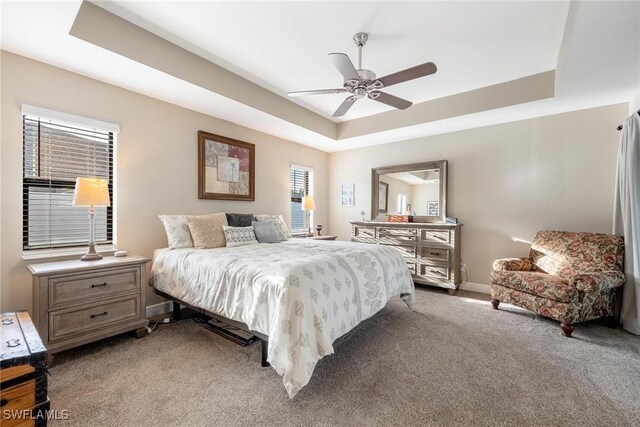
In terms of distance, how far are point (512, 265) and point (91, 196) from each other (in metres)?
4.62

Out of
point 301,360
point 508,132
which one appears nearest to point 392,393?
point 301,360

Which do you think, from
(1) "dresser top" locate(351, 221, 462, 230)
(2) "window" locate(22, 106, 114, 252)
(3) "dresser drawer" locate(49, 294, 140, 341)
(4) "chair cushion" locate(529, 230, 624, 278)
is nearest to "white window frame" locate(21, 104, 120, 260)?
(2) "window" locate(22, 106, 114, 252)

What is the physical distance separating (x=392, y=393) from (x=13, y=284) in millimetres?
3233

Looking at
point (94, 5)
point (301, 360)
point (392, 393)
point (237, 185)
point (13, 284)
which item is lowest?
point (392, 393)

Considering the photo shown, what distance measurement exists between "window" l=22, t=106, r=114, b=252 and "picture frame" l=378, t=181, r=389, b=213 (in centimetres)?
415

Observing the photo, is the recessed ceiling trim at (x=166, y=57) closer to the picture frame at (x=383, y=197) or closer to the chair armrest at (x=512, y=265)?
the picture frame at (x=383, y=197)

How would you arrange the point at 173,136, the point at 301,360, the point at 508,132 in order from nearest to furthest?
the point at 301,360 → the point at 173,136 → the point at 508,132

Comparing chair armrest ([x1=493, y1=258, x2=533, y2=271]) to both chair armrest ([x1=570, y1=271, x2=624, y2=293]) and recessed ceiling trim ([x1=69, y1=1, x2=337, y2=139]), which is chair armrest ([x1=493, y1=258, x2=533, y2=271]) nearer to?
chair armrest ([x1=570, y1=271, x2=624, y2=293])

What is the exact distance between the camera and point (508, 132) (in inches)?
157

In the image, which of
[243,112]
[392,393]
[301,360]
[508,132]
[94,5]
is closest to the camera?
[301,360]

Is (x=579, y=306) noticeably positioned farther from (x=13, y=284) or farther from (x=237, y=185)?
(x=13, y=284)

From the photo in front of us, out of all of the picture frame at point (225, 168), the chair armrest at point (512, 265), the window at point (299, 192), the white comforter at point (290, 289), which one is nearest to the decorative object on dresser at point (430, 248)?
the chair armrest at point (512, 265)

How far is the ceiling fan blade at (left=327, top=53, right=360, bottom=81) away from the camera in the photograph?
2.00 meters

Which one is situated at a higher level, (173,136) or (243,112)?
(243,112)
